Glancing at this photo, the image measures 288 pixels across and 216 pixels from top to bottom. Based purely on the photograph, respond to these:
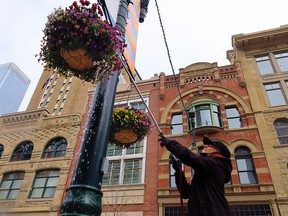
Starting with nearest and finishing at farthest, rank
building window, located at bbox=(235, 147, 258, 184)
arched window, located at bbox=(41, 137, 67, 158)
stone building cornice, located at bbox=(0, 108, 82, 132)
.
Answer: building window, located at bbox=(235, 147, 258, 184)
arched window, located at bbox=(41, 137, 67, 158)
stone building cornice, located at bbox=(0, 108, 82, 132)

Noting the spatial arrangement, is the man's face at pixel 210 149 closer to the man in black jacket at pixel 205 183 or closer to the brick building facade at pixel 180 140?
the man in black jacket at pixel 205 183

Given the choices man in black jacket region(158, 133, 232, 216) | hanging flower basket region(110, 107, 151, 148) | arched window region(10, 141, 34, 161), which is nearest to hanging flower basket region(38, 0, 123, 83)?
man in black jacket region(158, 133, 232, 216)

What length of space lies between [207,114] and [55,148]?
12949 millimetres

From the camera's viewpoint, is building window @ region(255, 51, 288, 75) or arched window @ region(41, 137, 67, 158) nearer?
building window @ region(255, 51, 288, 75)

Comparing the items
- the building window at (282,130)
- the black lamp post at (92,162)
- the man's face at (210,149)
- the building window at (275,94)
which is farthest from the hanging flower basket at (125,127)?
the building window at (275,94)

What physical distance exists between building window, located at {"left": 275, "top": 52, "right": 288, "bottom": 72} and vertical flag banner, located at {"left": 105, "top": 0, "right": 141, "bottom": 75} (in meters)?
16.5

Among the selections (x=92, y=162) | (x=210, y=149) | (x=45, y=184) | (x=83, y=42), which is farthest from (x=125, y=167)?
(x=92, y=162)

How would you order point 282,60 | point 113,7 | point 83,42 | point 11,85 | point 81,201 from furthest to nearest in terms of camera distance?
point 11,85 < point 282,60 < point 113,7 < point 83,42 < point 81,201

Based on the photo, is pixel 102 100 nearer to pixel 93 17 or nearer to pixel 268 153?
pixel 93 17

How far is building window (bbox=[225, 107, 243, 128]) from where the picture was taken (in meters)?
16.7

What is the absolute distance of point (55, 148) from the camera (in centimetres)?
2020

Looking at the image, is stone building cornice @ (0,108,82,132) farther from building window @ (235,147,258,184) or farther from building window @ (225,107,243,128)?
building window @ (235,147,258,184)

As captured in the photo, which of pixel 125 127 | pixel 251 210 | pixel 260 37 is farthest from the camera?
pixel 260 37

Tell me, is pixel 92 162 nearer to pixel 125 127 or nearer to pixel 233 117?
pixel 125 127
